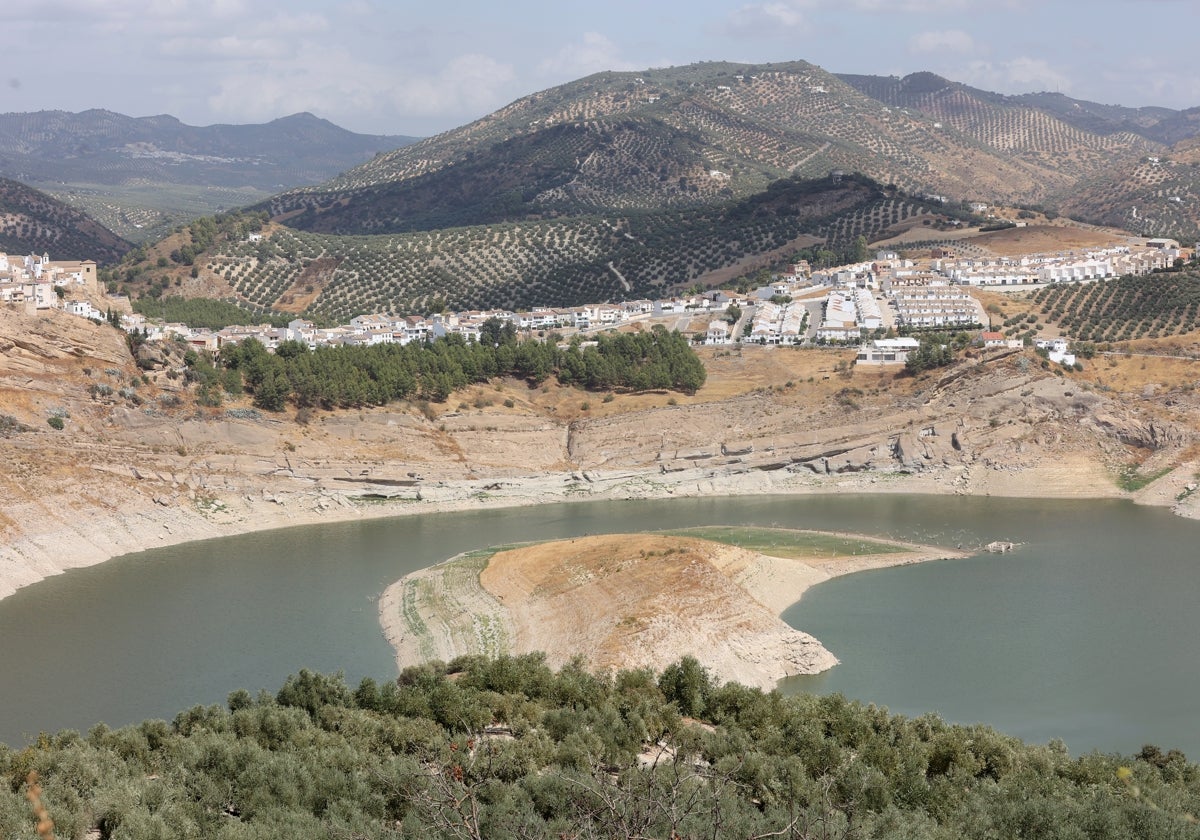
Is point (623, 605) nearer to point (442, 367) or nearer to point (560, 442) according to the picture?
point (560, 442)

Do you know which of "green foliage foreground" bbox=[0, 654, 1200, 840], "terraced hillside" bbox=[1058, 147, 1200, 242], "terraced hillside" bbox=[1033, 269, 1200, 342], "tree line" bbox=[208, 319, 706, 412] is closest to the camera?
"green foliage foreground" bbox=[0, 654, 1200, 840]

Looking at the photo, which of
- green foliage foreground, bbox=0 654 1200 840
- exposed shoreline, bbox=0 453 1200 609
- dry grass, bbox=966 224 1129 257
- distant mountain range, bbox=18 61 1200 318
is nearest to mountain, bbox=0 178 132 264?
distant mountain range, bbox=18 61 1200 318

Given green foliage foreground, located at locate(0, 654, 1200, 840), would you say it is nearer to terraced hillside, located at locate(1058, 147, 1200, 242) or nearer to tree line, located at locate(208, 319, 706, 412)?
tree line, located at locate(208, 319, 706, 412)

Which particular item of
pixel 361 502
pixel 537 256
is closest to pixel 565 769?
pixel 361 502

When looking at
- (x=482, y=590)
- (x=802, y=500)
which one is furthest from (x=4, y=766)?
(x=802, y=500)

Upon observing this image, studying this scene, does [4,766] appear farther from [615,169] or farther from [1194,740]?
[615,169]

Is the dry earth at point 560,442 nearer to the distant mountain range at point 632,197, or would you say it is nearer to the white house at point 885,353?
the white house at point 885,353

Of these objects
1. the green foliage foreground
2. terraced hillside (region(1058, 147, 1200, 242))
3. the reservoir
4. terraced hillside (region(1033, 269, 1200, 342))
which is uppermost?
terraced hillside (region(1058, 147, 1200, 242))
